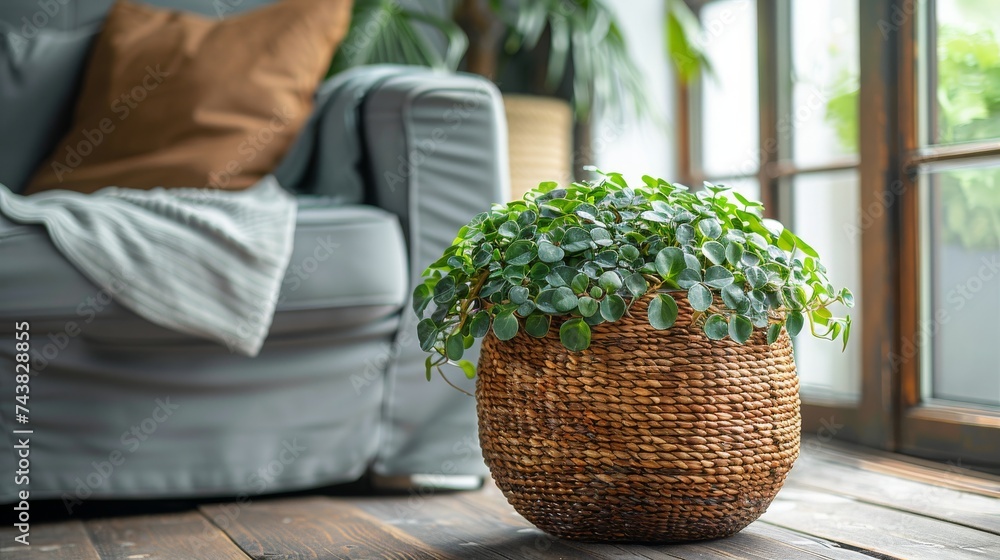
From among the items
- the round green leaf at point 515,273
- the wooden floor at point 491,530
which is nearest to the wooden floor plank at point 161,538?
the wooden floor at point 491,530

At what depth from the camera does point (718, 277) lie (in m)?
0.92

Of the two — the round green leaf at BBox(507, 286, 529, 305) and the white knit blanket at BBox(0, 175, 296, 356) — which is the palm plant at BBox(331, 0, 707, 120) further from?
the round green leaf at BBox(507, 286, 529, 305)

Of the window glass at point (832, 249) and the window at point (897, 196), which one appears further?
the window glass at point (832, 249)

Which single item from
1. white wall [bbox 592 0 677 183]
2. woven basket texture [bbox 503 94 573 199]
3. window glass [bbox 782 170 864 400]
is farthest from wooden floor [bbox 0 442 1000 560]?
white wall [bbox 592 0 677 183]

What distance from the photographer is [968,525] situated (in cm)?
111

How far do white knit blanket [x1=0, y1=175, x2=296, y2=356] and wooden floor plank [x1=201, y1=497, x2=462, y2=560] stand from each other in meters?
0.24

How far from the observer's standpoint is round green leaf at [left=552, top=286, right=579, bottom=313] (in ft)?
3.00

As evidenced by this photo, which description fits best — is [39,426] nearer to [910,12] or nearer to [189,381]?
[189,381]

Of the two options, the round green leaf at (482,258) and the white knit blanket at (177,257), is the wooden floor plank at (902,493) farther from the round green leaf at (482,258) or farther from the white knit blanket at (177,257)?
the white knit blanket at (177,257)

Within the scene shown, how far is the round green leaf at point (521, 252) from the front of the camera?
3.14ft

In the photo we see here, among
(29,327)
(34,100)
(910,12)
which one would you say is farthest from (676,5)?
(29,327)

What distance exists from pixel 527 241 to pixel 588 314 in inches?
4.3

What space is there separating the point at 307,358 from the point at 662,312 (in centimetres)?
65

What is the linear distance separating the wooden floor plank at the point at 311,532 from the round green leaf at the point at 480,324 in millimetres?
253
